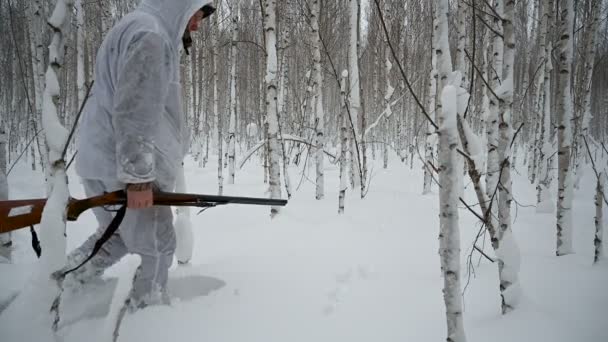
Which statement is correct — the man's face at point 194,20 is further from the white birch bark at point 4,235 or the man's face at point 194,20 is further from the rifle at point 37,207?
the white birch bark at point 4,235

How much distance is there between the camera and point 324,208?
5699mm

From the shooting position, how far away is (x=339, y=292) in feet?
7.98

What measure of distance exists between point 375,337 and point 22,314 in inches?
70.8

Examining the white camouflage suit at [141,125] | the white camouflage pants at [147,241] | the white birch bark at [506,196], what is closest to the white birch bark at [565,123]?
the white birch bark at [506,196]

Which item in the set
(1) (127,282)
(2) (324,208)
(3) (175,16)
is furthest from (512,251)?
(2) (324,208)

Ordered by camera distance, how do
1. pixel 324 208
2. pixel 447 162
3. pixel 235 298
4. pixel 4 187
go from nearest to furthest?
pixel 447 162
pixel 235 298
pixel 4 187
pixel 324 208

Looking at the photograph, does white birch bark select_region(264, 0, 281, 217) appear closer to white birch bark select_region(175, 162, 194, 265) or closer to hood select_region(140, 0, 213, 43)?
white birch bark select_region(175, 162, 194, 265)

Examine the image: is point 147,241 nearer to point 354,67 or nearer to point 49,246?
point 49,246

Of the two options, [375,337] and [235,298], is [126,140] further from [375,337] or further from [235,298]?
[375,337]

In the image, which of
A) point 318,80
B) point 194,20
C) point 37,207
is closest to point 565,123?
point 194,20

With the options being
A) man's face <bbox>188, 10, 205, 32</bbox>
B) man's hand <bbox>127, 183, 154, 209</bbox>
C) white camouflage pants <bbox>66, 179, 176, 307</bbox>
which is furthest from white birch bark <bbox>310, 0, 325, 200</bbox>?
man's hand <bbox>127, 183, 154, 209</bbox>

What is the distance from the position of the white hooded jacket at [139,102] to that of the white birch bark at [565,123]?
3.42 m

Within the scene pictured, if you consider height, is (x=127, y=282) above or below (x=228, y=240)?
above

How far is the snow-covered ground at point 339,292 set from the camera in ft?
6.20
